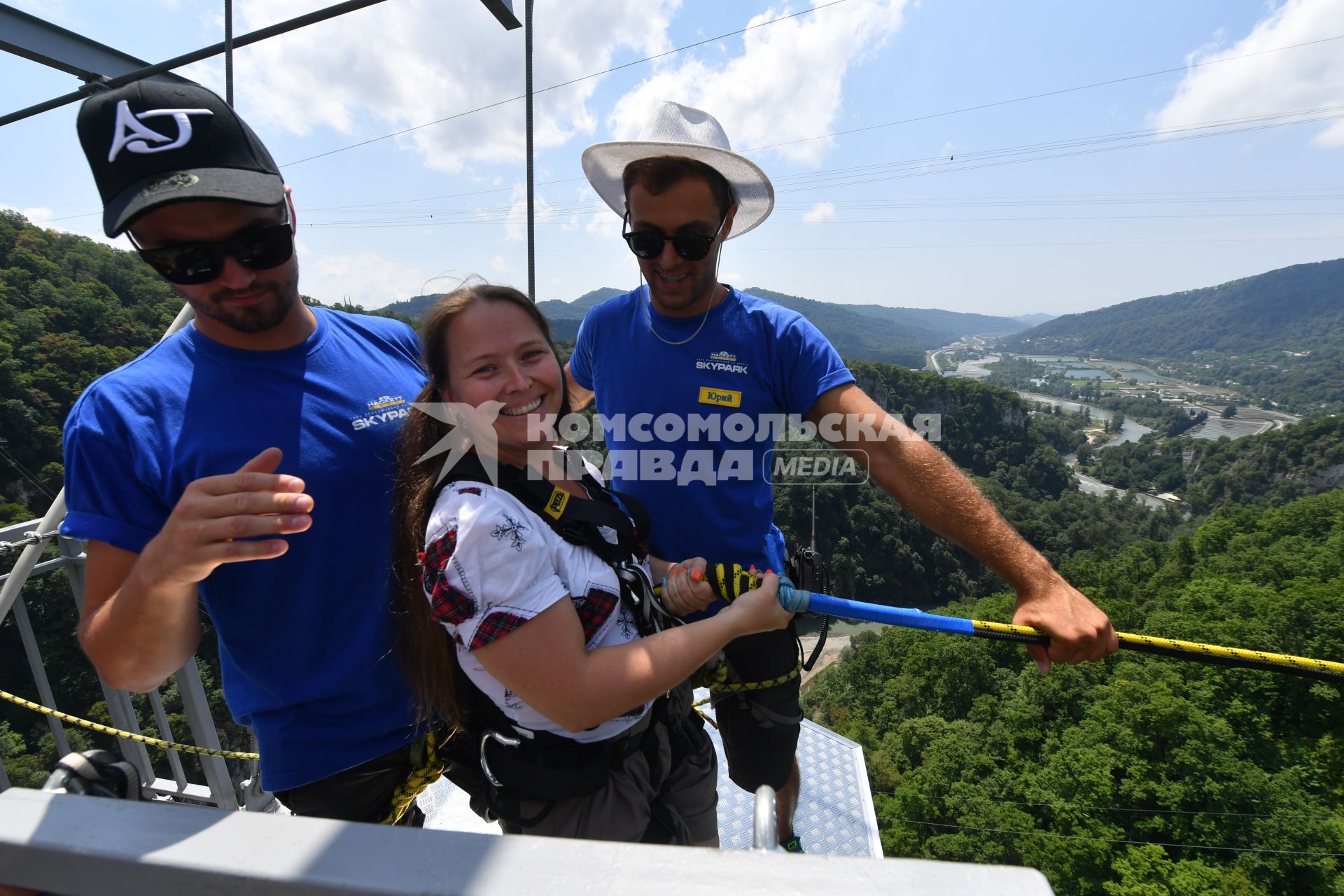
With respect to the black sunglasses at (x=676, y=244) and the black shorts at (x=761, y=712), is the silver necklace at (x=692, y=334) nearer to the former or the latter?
the black sunglasses at (x=676, y=244)

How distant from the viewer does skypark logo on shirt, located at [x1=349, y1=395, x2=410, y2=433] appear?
1.69 m

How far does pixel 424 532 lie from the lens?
1491 millimetres

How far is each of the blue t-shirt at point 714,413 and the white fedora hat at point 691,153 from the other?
0.39m

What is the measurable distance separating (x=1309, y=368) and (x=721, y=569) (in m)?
181

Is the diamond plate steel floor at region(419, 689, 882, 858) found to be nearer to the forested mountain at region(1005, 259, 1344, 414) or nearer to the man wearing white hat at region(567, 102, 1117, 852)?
the man wearing white hat at region(567, 102, 1117, 852)

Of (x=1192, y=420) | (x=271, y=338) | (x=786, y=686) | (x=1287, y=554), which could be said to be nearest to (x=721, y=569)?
(x=786, y=686)

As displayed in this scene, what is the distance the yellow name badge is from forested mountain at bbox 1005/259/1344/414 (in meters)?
143

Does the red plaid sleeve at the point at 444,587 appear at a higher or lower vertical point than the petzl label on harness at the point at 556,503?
lower

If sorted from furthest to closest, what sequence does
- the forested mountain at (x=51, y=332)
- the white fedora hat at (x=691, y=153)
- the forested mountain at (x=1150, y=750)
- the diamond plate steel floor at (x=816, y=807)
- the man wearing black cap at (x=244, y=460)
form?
the forested mountain at (x=51, y=332) < the forested mountain at (x=1150, y=750) < the diamond plate steel floor at (x=816, y=807) < the white fedora hat at (x=691, y=153) < the man wearing black cap at (x=244, y=460)

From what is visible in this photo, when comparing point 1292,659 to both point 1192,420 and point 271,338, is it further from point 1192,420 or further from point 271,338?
point 1192,420

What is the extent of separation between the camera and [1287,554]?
1319 inches

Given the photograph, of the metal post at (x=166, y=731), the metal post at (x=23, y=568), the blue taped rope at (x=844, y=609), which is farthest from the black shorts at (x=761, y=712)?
the metal post at (x=23, y=568)

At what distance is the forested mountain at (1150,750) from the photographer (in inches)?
830

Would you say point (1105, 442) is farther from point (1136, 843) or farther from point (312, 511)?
point (312, 511)
